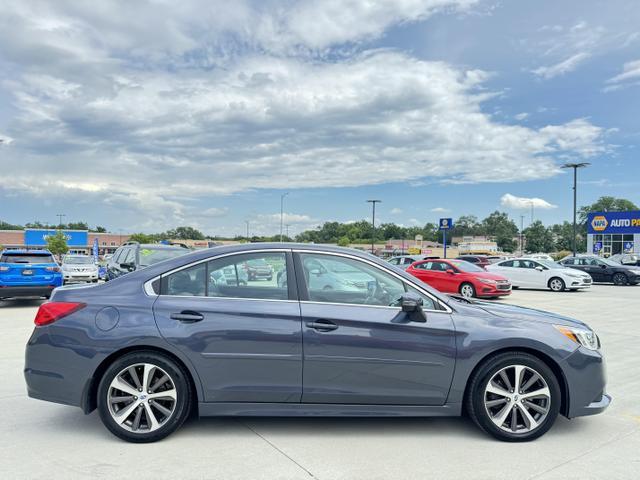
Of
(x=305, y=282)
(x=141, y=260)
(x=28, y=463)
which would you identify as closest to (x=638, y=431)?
(x=305, y=282)

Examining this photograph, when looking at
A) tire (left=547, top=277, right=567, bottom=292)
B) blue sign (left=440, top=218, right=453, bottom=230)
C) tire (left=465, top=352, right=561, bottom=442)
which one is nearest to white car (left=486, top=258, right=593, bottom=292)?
tire (left=547, top=277, right=567, bottom=292)

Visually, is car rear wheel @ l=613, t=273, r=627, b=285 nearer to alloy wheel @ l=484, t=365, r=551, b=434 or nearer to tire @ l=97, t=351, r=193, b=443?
alloy wheel @ l=484, t=365, r=551, b=434

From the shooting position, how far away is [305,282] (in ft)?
13.8

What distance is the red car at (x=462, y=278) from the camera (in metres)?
17.0

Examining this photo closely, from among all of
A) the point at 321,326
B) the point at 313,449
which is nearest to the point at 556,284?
the point at 321,326

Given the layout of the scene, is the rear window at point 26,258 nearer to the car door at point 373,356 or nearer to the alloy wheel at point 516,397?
the car door at point 373,356

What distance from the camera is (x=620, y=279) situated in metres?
25.2

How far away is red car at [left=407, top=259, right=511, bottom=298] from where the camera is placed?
671 inches

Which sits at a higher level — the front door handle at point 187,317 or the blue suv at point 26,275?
the front door handle at point 187,317

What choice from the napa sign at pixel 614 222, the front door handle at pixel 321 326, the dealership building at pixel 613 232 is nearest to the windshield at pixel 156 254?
the front door handle at pixel 321 326

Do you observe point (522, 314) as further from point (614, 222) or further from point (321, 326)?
point (614, 222)

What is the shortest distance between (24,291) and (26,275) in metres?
0.42

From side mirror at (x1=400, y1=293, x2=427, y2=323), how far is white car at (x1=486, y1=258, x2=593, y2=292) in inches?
747

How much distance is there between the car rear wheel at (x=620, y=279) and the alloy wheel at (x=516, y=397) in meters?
24.8
